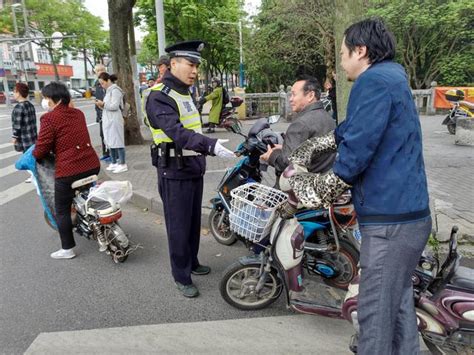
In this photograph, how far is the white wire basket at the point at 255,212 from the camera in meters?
2.85

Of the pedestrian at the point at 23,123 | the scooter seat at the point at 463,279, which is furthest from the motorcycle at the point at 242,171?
the pedestrian at the point at 23,123

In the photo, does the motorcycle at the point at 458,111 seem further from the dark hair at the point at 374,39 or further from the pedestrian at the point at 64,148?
the dark hair at the point at 374,39

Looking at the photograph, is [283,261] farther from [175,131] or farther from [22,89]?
[22,89]

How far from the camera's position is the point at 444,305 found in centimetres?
230

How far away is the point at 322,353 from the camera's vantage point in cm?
259

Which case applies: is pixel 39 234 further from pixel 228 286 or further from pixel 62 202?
pixel 228 286

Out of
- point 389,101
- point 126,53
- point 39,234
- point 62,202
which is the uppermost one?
point 126,53

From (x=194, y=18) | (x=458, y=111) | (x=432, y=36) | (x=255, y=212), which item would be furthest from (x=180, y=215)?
(x=194, y=18)

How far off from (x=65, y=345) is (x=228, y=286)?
47.6 inches

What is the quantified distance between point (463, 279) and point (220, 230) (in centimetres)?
259

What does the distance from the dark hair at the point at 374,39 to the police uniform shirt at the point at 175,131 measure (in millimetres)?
1348

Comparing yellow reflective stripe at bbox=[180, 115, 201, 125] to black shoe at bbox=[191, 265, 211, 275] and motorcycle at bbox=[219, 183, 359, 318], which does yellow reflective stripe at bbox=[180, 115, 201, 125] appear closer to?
motorcycle at bbox=[219, 183, 359, 318]

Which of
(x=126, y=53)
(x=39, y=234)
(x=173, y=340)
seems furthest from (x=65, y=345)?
(x=126, y=53)

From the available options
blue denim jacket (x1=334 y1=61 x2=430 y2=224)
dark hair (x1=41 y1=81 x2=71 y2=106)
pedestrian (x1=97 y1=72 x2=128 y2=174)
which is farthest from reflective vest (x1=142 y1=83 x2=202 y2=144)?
pedestrian (x1=97 y1=72 x2=128 y2=174)
